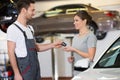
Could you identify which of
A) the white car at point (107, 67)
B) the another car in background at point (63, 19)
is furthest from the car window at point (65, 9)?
the white car at point (107, 67)

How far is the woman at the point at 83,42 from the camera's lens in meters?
4.52

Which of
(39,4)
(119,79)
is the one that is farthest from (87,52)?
(39,4)

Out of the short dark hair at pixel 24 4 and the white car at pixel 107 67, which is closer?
the white car at pixel 107 67

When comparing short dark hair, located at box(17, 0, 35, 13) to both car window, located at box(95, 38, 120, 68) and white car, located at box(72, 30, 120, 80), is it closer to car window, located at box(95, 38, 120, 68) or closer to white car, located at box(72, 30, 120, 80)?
white car, located at box(72, 30, 120, 80)

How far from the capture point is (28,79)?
4285 mm

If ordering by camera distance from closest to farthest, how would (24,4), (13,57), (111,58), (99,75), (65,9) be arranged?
(99,75)
(13,57)
(24,4)
(111,58)
(65,9)

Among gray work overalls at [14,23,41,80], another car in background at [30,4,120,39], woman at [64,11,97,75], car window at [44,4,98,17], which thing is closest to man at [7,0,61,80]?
gray work overalls at [14,23,41,80]

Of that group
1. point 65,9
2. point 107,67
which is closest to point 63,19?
point 65,9

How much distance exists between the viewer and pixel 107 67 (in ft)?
14.5

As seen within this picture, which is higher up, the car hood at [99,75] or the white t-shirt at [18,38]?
the white t-shirt at [18,38]

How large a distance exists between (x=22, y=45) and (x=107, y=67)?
3.16 ft

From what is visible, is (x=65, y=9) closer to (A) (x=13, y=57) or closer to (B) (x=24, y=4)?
(B) (x=24, y=4)

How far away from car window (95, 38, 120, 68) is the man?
2.45ft

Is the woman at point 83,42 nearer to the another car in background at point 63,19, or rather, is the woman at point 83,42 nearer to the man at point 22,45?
the man at point 22,45
